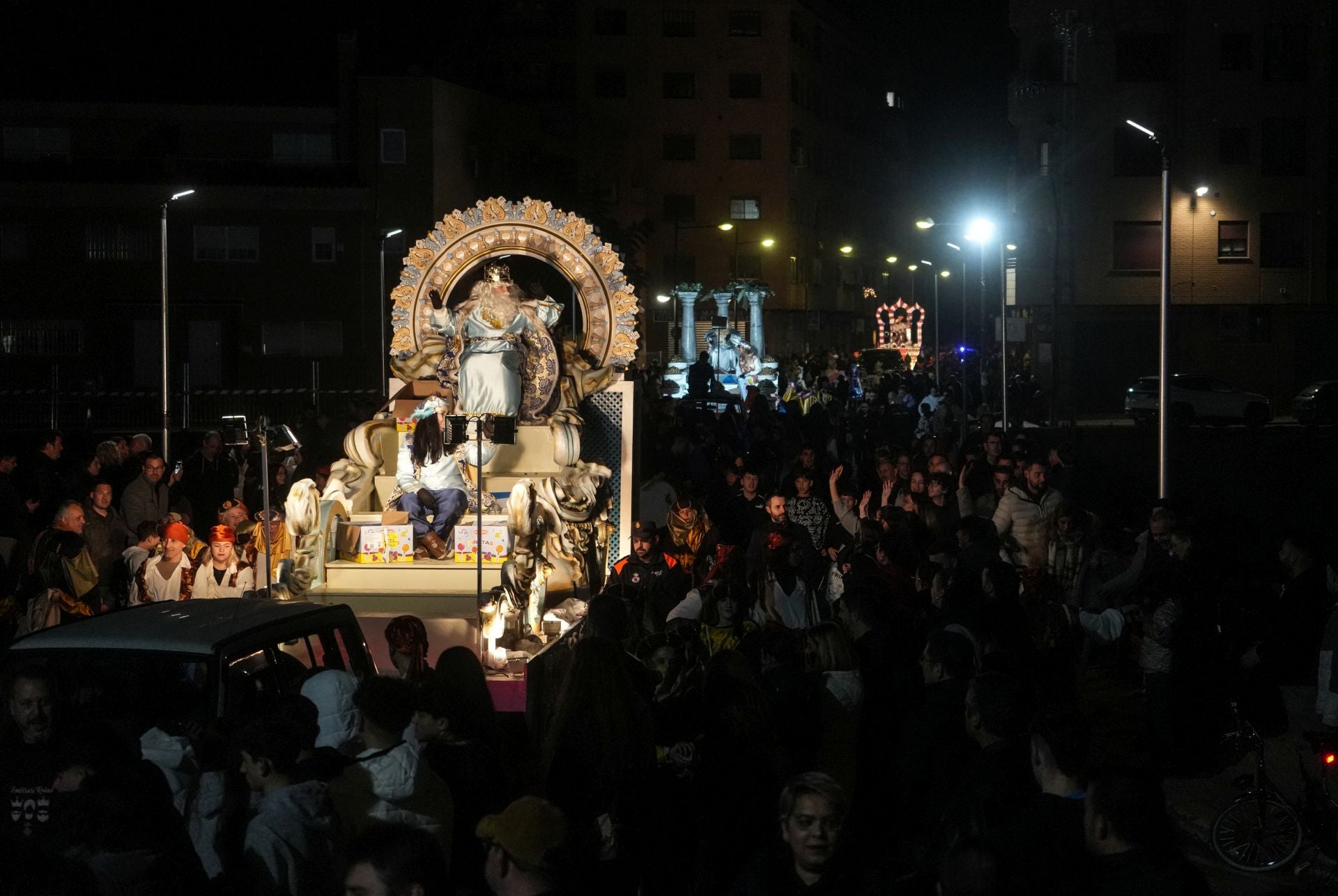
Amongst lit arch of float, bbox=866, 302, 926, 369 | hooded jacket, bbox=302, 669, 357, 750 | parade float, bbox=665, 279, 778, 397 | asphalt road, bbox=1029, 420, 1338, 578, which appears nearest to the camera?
hooded jacket, bbox=302, 669, 357, 750

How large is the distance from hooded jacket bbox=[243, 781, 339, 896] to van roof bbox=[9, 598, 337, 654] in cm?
206

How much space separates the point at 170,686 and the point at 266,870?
2.33 m

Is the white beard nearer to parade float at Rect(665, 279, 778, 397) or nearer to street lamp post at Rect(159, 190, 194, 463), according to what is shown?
street lamp post at Rect(159, 190, 194, 463)

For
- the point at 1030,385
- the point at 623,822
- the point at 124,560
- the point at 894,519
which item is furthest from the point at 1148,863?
the point at 1030,385

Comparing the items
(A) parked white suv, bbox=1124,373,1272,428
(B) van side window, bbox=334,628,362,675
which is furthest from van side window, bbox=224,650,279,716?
(A) parked white suv, bbox=1124,373,1272,428

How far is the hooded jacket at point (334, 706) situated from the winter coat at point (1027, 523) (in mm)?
8893

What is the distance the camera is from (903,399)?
31719 millimetres

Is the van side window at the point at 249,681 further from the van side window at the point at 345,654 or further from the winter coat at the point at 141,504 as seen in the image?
the winter coat at the point at 141,504

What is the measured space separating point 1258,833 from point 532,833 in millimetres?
5994

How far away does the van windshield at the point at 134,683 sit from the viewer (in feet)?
24.1

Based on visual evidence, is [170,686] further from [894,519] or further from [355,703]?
[894,519]

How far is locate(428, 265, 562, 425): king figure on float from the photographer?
17266 millimetres

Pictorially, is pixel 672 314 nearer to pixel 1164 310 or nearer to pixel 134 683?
pixel 1164 310

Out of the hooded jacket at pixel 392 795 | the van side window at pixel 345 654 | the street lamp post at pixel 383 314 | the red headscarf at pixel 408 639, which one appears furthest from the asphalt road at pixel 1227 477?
the street lamp post at pixel 383 314
